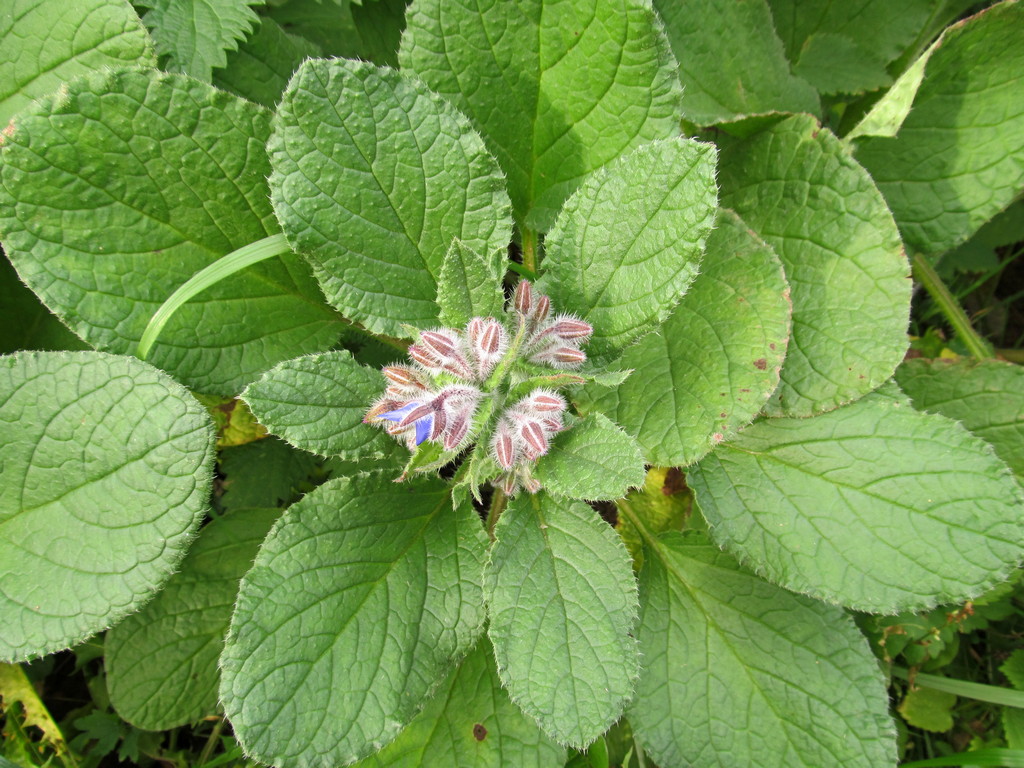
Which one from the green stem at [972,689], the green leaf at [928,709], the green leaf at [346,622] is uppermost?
the green leaf at [346,622]

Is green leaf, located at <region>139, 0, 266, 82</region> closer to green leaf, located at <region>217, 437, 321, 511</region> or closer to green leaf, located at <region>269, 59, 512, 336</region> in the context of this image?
green leaf, located at <region>269, 59, 512, 336</region>

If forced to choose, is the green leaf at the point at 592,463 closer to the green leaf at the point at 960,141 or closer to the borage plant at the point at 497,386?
the borage plant at the point at 497,386

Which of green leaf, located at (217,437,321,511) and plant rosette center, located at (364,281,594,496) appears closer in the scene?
plant rosette center, located at (364,281,594,496)

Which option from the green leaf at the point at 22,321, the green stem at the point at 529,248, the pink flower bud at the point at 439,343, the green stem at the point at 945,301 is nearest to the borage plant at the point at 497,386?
the pink flower bud at the point at 439,343

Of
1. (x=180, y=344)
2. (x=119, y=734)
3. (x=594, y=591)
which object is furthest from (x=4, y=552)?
(x=594, y=591)

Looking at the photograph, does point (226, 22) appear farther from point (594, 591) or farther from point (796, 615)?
point (796, 615)

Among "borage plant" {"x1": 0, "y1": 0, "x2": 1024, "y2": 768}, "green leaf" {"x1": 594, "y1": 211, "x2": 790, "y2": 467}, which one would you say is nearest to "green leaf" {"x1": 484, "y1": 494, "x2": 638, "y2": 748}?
"borage plant" {"x1": 0, "y1": 0, "x2": 1024, "y2": 768}
